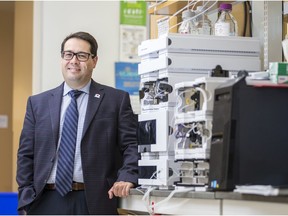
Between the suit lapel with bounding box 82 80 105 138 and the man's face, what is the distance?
0.19 feet

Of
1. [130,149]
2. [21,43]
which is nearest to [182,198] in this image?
[130,149]

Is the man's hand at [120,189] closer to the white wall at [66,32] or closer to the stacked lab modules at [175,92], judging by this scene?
the stacked lab modules at [175,92]

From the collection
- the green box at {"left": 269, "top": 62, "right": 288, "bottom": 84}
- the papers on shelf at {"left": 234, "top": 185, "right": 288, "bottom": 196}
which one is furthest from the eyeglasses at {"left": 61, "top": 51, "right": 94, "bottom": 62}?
the papers on shelf at {"left": 234, "top": 185, "right": 288, "bottom": 196}

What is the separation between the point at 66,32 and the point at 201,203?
3288 millimetres

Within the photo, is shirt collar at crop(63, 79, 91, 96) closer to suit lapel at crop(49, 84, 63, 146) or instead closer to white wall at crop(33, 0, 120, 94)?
suit lapel at crop(49, 84, 63, 146)

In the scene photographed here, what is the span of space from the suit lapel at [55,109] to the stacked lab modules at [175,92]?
408 mm

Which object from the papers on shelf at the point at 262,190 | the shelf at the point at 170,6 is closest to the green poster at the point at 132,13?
the shelf at the point at 170,6

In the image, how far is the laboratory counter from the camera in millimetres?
2176

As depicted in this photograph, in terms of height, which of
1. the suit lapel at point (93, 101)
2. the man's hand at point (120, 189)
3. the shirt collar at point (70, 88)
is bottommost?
the man's hand at point (120, 189)

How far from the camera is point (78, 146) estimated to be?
330cm

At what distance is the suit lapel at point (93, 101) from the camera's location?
3.32 meters

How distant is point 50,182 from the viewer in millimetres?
3295

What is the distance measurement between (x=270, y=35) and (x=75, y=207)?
1251 mm

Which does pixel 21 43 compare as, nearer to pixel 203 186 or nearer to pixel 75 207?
pixel 75 207
